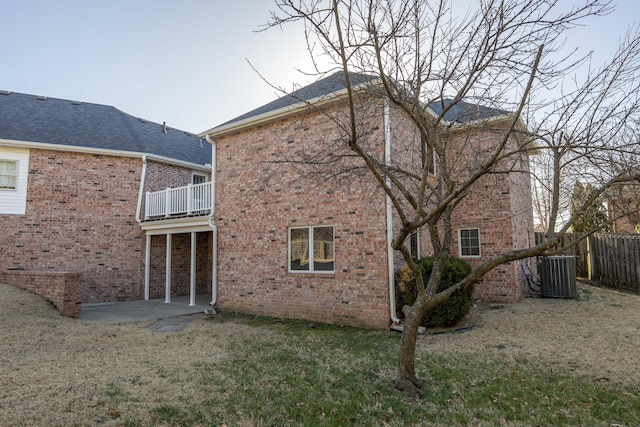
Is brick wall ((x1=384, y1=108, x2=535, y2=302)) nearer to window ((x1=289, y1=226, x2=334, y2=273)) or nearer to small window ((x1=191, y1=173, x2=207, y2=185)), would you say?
window ((x1=289, y1=226, x2=334, y2=273))

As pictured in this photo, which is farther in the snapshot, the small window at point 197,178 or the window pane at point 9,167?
the small window at point 197,178

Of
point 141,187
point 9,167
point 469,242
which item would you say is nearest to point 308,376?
point 469,242

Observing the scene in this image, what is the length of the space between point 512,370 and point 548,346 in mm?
1604

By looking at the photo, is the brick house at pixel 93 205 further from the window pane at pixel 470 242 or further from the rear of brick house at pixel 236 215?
the window pane at pixel 470 242

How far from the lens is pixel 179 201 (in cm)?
1289

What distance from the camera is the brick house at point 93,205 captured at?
12.3 m

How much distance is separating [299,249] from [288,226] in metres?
0.65

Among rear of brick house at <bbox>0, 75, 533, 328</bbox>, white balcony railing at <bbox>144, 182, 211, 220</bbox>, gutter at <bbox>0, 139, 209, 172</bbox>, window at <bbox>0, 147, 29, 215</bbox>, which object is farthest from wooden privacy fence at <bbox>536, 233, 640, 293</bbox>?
window at <bbox>0, 147, 29, 215</bbox>

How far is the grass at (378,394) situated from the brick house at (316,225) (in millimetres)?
2340

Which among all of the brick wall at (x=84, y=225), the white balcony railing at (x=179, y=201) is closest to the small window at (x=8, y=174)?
the brick wall at (x=84, y=225)

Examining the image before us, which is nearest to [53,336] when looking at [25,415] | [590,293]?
[25,415]

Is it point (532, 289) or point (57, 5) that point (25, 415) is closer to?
point (57, 5)

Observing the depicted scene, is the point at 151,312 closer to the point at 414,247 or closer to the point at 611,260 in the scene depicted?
the point at 414,247

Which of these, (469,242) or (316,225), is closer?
(316,225)
